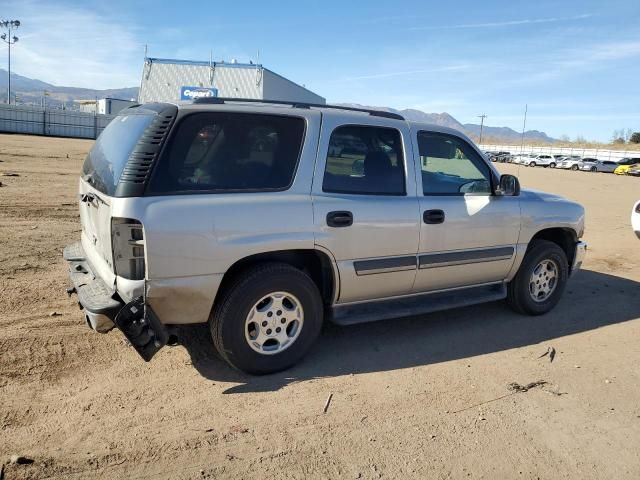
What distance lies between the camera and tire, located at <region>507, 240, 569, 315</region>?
5.29 meters

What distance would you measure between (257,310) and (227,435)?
35.8 inches

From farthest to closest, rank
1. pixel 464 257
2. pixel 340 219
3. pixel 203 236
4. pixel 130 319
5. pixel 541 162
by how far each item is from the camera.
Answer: pixel 541 162
pixel 464 257
pixel 340 219
pixel 203 236
pixel 130 319

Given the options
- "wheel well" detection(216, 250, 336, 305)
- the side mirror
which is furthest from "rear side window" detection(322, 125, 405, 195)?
the side mirror

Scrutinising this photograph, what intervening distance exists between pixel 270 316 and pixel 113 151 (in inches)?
63.4

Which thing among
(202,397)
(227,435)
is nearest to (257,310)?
(202,397)

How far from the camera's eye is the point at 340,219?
12.9 feet

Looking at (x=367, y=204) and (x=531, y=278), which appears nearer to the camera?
(x=367, y=204)

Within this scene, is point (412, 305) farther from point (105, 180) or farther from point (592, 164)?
point (592, 164)

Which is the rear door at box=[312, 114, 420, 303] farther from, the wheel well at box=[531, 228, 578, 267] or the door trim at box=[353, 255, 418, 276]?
the wheel well at box=[531, 228, 578, 267]

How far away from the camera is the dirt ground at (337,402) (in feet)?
9.59

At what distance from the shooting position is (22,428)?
3045 mm

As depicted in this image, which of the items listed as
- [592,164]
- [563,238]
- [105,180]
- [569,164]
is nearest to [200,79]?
[592,164]

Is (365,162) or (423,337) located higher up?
(365,162)

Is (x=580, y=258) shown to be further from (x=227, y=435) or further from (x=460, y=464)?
(x=227, y=435)
